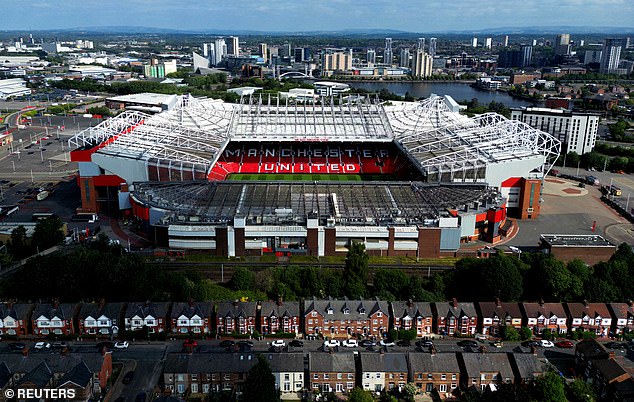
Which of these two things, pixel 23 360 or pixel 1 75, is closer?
pixel 23 360

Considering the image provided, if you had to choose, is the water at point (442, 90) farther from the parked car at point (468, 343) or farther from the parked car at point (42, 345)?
the parked car at point (42, 345)

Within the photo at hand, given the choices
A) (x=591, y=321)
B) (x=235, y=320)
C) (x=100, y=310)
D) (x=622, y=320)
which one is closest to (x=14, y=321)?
(x=100, y=310)

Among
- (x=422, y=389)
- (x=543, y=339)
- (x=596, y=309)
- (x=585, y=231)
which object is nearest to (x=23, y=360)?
(x=422, y=389)

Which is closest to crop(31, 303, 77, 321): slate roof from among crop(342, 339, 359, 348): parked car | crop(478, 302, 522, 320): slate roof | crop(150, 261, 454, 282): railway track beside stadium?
crop(150, 261, 454, 282): railway track beside stadium

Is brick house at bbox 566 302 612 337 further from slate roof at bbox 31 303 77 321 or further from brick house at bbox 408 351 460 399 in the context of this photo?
slate roof at bbox 31 303 77 321

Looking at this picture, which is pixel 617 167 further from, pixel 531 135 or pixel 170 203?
pixel 170 203

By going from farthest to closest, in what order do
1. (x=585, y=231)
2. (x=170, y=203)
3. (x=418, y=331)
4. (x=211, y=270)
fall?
(x=585, y=231)
(x=170, y=203)
(x=211, y=270)
(x=418, y=331)

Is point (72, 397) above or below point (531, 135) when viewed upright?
below
